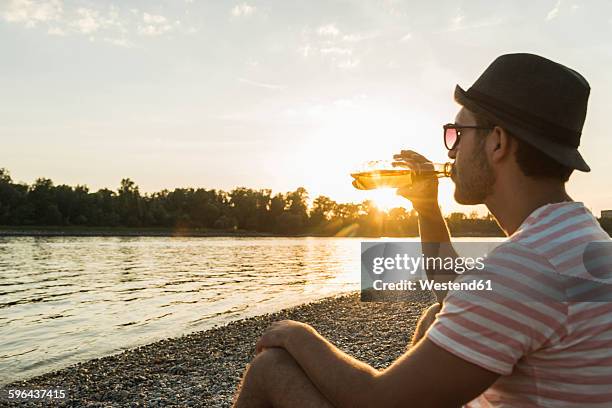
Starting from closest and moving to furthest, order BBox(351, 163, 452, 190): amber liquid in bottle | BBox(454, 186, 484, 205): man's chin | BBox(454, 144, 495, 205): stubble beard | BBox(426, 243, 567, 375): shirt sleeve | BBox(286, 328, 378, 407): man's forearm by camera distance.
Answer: BBox(426, 243, 567, 375): shirt sleeve, BBox(286, 328, 378, 407): man's forearm, BBox(454, 144, 495, 205): stubble beard, BBox(454, 186, 484, 205): man's chin, BBox(351, 163, 452, 190): amber liquid in bottle

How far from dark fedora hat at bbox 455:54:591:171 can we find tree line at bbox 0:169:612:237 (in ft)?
384

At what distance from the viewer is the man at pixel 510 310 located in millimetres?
1688

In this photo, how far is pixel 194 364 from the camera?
11.4m

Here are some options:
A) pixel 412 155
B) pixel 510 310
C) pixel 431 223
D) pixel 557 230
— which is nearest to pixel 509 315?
pixel 510 310

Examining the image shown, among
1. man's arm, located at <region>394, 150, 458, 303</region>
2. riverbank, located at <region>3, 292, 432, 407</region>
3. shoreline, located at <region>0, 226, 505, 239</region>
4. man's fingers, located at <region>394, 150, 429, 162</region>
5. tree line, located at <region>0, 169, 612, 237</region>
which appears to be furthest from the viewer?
tree line, located at <region>0, 169, 612, 237</region>

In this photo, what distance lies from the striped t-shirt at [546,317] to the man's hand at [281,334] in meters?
0.77

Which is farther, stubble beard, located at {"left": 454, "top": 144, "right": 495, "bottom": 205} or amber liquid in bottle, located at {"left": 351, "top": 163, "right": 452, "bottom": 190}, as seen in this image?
amber liquid in bottle, located at {"left": 351, "top": 163, "right": 452, "bottom": 190}

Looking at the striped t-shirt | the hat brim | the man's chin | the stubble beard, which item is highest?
the hat brim

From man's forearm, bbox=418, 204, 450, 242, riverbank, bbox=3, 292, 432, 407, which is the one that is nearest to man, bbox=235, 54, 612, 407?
man's forearm, bbox=418, 204, 450, 242

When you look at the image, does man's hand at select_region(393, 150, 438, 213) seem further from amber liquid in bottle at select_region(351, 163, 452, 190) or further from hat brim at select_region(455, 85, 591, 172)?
hat brim at select_region(455, 85, 591, 172)

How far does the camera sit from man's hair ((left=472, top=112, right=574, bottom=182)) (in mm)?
2055

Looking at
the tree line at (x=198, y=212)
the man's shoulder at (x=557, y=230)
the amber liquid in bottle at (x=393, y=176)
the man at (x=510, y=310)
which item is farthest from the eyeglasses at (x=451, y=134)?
the tree line at (x=198, y=212)

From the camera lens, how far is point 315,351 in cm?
224

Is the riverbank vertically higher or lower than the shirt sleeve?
lower
